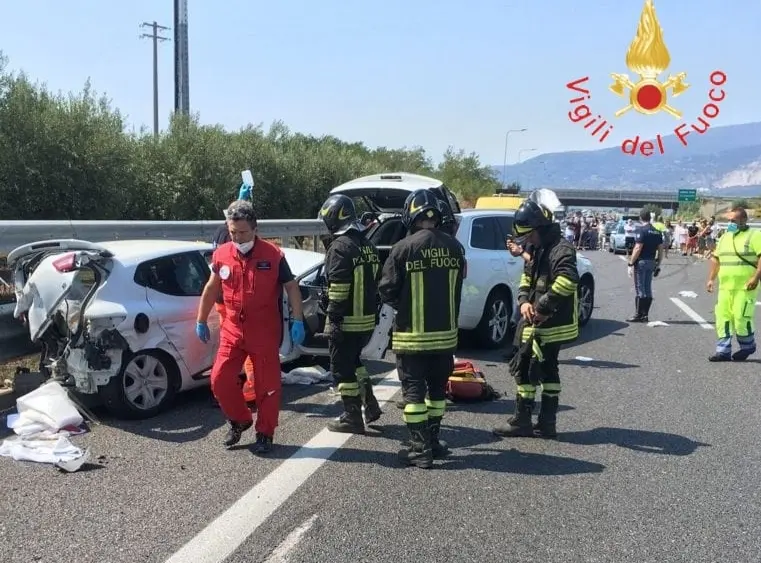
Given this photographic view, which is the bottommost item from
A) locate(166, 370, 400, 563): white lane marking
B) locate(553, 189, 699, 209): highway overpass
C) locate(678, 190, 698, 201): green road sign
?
locate(166, 370, 400, 563): white lane marking

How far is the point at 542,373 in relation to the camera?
5762mm

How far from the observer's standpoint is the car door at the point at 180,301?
629cm

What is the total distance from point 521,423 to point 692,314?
28.9ft

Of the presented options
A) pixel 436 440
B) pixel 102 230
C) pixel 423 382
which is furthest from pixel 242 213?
pixel 102 230

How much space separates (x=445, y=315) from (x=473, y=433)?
130 centimetres

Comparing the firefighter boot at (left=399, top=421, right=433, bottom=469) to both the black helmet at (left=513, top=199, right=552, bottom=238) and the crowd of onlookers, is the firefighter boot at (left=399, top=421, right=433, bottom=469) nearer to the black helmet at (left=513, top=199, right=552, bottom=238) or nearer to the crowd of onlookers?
the black helmet at (left=513, top=199, right=552, bottom=238)

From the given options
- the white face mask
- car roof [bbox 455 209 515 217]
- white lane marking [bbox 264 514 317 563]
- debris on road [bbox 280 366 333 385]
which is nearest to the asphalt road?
white lane marking [bbox 264 514 317 563]

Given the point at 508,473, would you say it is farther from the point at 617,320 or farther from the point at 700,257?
the point at 700,257

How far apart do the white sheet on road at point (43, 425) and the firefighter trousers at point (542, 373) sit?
3.36 metres

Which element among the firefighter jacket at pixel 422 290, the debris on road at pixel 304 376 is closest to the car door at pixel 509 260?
the debris on road at pixel 304 376

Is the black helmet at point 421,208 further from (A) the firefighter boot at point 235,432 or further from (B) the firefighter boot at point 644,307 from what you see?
(B) the firefighter boot at point 644,307

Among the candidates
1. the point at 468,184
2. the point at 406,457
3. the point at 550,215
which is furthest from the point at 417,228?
the point at 468,184

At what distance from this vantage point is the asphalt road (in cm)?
379

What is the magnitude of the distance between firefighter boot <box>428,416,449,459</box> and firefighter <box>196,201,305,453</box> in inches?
45.0
